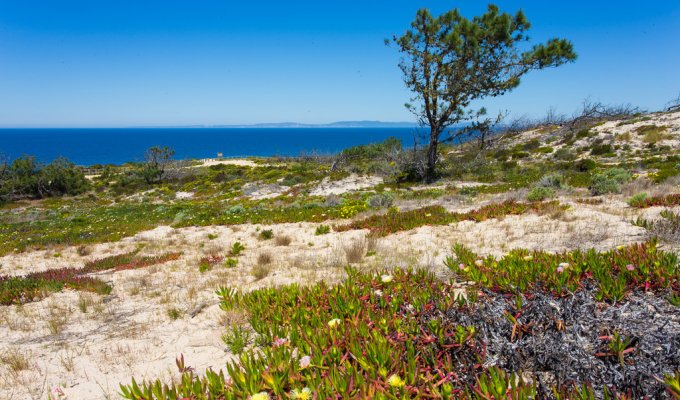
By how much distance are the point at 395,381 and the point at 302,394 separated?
62cm

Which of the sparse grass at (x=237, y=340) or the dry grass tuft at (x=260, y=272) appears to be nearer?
the sparse grass at (x=237, y=340)

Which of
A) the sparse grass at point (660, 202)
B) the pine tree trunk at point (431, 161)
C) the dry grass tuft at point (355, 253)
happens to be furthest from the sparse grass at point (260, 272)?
the pine tree trunk at point (431, 161)

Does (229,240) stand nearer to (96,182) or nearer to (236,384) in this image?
(236,384)

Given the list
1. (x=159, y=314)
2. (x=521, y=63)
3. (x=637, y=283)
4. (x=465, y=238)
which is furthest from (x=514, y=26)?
(x=159, y=314)

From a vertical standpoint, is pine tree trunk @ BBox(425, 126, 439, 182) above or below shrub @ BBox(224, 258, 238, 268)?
above

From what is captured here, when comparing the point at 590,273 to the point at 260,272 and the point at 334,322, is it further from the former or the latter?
the point at 260,272

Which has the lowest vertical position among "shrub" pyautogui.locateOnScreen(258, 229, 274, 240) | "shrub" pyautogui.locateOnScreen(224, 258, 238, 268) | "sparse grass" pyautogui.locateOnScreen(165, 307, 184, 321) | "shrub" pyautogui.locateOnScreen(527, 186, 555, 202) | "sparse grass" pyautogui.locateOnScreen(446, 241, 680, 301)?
"shrub" pyautogui.locateOnScreen(258, 229, 274, 240)

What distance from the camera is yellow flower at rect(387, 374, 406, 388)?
2.41 metres

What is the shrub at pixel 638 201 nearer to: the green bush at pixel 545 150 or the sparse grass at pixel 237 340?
the sparse grass at pixel 237 340

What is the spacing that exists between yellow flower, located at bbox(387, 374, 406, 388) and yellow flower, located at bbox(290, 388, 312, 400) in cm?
54

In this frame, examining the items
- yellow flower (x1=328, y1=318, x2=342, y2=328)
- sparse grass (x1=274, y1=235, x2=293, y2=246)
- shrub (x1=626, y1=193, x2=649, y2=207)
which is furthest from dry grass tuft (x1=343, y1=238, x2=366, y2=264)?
shrub (x1=626, y1=193, x2=649, y2=207)

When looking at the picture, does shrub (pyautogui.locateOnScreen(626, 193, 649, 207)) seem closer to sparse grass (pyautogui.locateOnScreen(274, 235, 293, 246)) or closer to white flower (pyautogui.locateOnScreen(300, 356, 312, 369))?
sparse grass (pyautogui.locateOnScreen(274, 235, 293, 246))

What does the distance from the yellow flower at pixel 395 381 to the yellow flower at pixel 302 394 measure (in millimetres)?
542

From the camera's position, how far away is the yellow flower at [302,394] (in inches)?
93.4
